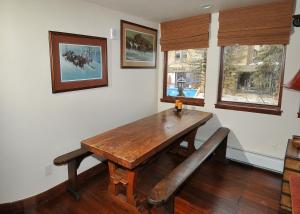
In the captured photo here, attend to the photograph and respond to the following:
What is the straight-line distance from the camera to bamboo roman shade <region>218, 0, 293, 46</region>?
251cm

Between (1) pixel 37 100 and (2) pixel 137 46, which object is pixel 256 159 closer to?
(2) pixel 137 46

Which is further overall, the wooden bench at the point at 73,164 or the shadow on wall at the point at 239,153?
the shadow on wall at the point at 239,153

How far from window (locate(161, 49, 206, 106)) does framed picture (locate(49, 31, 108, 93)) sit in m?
1.37

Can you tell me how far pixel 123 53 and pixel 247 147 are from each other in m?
2.30

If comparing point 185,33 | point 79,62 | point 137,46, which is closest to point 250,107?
point 185,33

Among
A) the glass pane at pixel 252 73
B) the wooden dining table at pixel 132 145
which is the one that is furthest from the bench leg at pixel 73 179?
the glass pane at pixel 252 73

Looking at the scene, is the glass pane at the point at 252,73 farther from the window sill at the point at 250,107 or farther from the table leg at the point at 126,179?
the table leg at the point at 126,179

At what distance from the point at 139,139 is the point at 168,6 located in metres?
1.79

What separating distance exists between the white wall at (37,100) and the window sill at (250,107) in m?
1.78

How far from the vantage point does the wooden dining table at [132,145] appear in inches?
66.9

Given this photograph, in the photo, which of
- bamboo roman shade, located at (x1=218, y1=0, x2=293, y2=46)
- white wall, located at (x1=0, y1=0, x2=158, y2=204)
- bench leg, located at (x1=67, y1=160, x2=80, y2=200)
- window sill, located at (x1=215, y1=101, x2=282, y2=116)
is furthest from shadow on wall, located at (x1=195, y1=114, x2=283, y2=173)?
bench leg, located at (x1=67, y1=160, x2=80, y2=200)

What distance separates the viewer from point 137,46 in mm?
3256

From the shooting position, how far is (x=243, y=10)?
2.74m

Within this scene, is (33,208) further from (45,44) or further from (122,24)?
(122,24)
